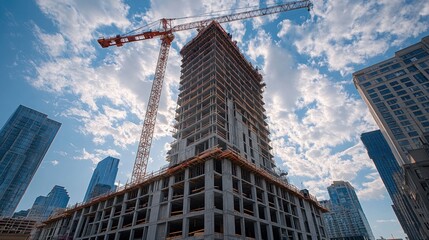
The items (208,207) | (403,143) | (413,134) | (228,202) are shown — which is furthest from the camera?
(403,143)

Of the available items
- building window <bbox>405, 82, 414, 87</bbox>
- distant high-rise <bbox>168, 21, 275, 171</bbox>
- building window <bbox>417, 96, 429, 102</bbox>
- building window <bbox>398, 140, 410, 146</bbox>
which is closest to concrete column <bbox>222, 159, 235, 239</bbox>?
distant high-rise <bbox>168, 21, 275, 171</bbox>

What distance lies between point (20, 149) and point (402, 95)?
227m

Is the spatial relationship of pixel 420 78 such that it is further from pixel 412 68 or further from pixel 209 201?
pixel 209 201

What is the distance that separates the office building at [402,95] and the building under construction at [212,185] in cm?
4841

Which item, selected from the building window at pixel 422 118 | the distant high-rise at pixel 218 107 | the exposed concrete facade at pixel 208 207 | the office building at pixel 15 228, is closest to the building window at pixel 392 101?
the building window at pixel 422 118

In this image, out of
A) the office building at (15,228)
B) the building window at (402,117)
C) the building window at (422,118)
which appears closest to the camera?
the office building at (15,228)

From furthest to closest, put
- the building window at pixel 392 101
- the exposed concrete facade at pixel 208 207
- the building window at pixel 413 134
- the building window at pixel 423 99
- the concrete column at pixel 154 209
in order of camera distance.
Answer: the building window at pixel 392 101
the building window at pixel 423 99
the building window at pixel 413 134
the concrete column at pixel 154 209
the exposed concrete facade at pixel 208 207

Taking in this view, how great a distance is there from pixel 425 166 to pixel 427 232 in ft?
79.8

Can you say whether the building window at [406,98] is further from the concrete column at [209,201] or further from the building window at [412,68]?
the concrete column at [209,201]

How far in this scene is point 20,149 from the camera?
16312cm

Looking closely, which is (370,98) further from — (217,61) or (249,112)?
(217,61)

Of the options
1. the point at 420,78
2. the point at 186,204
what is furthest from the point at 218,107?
the point at 420,78

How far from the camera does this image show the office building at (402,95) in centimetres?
7294

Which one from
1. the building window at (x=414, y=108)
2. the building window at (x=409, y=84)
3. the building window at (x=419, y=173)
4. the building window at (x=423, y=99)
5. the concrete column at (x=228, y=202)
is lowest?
the concrete column at (x=228, y=202)
